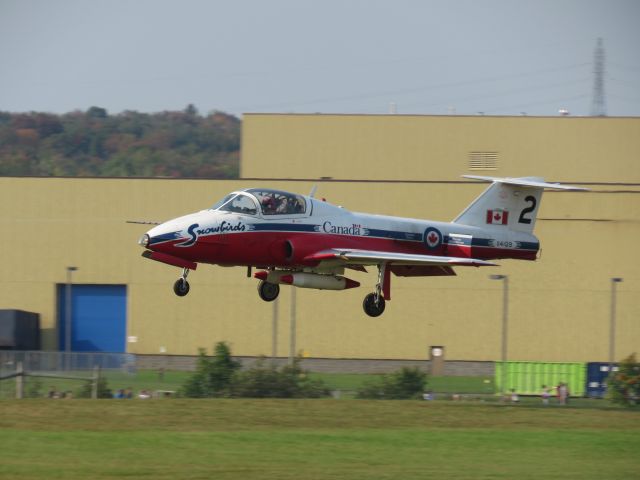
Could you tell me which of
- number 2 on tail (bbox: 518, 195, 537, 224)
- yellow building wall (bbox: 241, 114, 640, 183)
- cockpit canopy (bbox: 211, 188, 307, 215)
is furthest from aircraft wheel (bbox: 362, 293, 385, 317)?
yellow building wall (bbox: 241, 114, 640, 183)

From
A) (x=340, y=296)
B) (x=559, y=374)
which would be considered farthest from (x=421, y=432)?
(x=340, y=296)

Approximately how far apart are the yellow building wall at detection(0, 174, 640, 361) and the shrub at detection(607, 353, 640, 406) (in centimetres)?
1522

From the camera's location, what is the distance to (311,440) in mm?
25266

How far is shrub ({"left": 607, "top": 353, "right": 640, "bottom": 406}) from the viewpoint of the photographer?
3400 centimetres

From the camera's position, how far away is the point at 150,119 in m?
165

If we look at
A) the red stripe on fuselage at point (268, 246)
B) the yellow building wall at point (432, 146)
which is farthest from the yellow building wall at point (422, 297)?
the red stripe on fuselage at point (268, 246)

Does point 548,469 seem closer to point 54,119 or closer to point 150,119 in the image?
point 54,119

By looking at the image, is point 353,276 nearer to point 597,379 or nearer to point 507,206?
point 597,379

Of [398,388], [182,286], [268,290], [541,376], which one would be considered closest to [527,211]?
[398,388]

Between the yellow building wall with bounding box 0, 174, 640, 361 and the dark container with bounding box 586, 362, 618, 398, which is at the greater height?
the yellow building wall with bounding box 0, 174, 640, 361

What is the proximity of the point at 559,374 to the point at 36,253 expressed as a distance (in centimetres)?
2751

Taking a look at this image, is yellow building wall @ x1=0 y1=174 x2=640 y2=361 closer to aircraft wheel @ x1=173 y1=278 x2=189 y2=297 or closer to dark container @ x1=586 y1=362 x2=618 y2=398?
dark container @ x1=586 y1=362 x2=618 y2=398

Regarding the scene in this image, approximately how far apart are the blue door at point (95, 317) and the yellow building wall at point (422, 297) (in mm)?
1001

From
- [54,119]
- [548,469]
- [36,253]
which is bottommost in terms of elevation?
[548,469]
